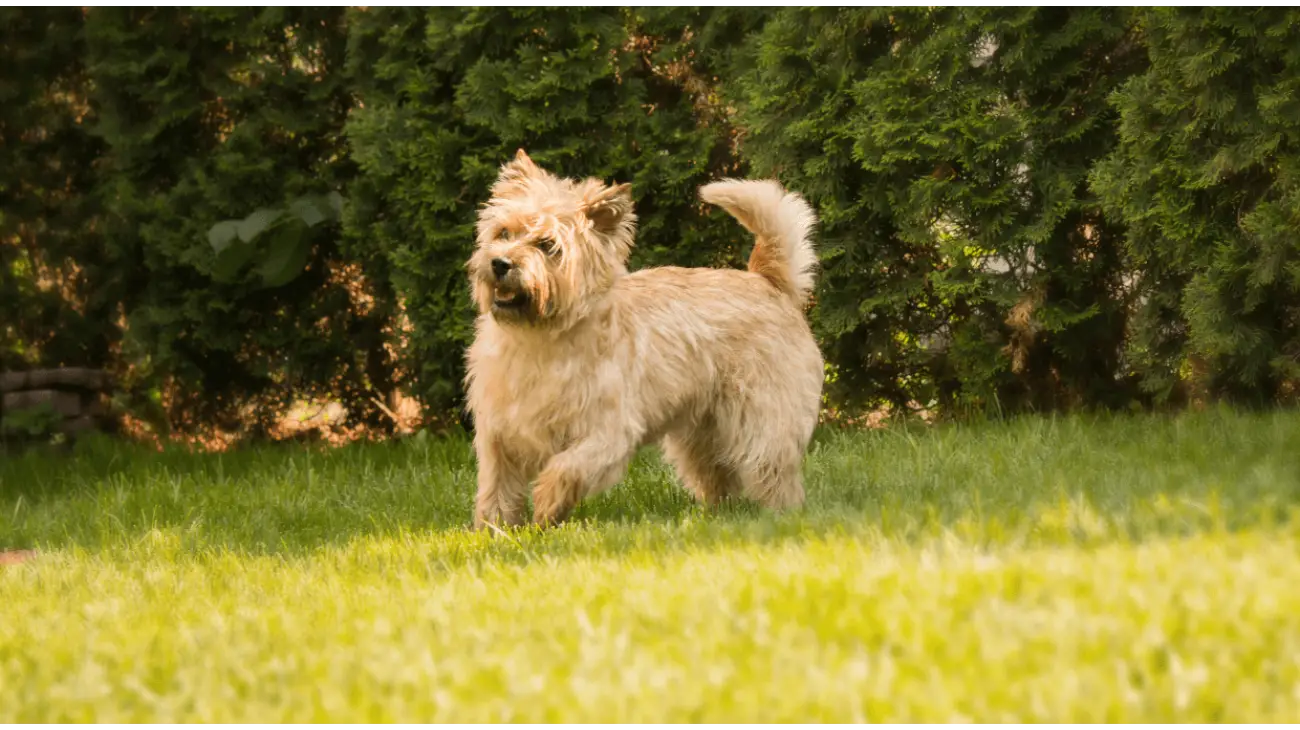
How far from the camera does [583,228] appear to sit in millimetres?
4984

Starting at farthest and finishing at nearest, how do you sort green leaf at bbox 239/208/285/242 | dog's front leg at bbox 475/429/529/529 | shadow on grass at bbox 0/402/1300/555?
green leaf at bbox 239/208/285/242
dog's front leg at bbox 475/429/529/529
shadow on grass at bbox 0/402/1300/555

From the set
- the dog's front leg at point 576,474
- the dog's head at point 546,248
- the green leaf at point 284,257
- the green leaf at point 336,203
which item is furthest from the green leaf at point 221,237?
the dog's front leg at point 576,474

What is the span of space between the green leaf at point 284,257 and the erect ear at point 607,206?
13.0 ft

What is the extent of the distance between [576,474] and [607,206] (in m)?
0.97

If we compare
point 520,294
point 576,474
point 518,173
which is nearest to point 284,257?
point 518,173

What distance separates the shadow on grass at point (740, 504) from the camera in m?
4.04

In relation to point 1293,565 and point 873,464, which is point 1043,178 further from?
point 1293,565

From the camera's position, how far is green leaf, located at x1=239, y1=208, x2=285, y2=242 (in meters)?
8.42

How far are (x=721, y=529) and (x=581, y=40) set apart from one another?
4.12 metres

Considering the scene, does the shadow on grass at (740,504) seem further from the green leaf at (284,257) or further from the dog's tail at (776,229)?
the green leaf at (284,257)

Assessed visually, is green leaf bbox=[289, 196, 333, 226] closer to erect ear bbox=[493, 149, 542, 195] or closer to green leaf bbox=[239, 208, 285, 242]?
green leaf bbox=[239, 208, 285, 242]

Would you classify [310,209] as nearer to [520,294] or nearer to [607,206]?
[607,206]

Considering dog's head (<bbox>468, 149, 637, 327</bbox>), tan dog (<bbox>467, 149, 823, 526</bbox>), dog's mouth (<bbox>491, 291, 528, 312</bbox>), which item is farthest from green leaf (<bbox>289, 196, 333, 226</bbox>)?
dog's mouth (<bbox>491, 291, 528, 312</bbox>)

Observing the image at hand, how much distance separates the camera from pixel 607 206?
199 inches
